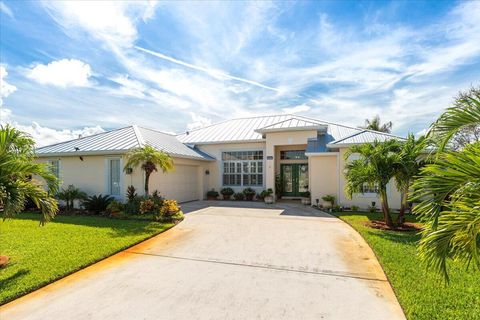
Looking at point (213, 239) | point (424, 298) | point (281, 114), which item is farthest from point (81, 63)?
point (281, 114)

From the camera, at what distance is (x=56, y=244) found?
313 inches

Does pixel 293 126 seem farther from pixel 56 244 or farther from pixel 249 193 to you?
pixel 56 244

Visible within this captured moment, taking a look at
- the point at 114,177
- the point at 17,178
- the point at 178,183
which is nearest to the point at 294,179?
the point at 178,183

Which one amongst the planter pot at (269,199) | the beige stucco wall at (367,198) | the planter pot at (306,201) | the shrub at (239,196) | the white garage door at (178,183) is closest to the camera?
the beige stucco wall at (367,198)

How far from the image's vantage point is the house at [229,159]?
49.0ft

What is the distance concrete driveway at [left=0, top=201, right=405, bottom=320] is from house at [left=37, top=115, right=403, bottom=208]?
6466 mm

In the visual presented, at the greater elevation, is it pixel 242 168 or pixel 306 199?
pixel 242 168

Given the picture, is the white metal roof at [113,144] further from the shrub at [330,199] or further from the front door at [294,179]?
the shrub at [330,199]

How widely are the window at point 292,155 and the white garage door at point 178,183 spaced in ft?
23.1

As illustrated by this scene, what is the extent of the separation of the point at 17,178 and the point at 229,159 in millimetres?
A: 14919

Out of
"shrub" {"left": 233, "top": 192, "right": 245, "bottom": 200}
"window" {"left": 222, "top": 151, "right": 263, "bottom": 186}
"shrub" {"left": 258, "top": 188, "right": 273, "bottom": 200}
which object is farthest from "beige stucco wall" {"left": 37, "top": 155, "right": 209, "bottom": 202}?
"shrub" {"left": 258, "top": 188, "right": 273, "bottom": 200}

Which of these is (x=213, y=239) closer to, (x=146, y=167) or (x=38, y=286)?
(x=38, y=286)

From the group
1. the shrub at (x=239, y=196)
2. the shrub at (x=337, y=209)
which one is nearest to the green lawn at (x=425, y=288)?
the shrub at (x=337, y=209)

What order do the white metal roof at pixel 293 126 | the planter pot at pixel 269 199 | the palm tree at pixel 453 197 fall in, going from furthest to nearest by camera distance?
1. the planter pot at pixel 269 199
2. the white metal roof at pixel 293 126
3. the palm tree at pixel 453 197
